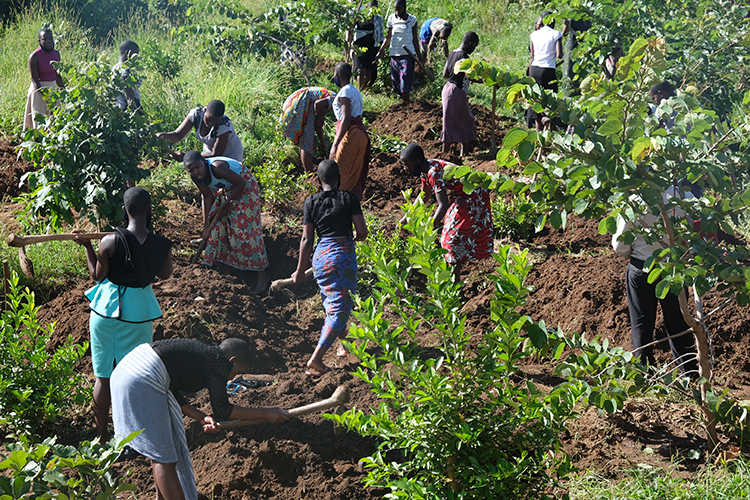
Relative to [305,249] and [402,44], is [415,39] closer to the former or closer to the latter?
[402,44]

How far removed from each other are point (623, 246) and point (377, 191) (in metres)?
4.68

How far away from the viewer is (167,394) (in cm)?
338

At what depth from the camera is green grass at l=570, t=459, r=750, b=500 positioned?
3.14 meters

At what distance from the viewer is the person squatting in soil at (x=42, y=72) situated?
27.3ft

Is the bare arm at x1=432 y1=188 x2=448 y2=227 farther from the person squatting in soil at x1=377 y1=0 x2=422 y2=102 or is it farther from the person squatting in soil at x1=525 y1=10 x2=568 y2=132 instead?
the person squatting in soil at x1=377 y1=0 x2=422 y2=102

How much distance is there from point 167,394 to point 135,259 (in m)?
1.01

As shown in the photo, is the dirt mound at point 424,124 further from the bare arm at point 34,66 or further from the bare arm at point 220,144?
the bare arm at point 34,66

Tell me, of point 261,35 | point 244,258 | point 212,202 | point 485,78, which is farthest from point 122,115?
point 261,35

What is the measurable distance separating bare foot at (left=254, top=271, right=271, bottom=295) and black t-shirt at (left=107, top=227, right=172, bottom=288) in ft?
7.32

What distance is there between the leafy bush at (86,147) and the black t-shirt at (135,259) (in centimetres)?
126

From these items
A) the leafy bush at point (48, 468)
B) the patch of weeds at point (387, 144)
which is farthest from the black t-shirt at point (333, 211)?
the patch of weeds at point (387, 144)

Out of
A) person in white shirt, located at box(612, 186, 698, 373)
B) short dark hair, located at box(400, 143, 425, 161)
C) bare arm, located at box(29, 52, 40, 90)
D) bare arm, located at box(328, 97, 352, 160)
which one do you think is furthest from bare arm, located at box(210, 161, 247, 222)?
bare arm, located at box(29, 52, 40, 90)

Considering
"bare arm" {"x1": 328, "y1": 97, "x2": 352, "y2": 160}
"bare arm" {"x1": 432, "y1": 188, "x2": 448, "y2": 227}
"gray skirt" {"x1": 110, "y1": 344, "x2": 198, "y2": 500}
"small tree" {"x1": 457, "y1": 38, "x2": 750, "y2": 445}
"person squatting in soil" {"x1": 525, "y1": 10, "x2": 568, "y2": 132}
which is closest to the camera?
"small tree" {"x1": 457, "y1": 38, "x2": 750, "y2": 445}

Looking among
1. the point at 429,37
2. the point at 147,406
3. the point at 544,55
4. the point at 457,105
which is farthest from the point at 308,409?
the point at 429,37
